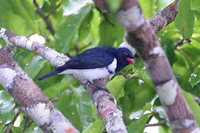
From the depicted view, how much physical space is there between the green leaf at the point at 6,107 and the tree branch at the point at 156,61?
1577 millimetres

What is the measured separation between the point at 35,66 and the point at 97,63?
0.40 meters

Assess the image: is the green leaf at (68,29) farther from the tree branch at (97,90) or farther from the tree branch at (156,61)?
the tree branch at (156,61)

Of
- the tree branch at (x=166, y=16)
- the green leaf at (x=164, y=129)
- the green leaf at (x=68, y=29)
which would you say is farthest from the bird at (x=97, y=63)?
the green leaf at (x=164, y=129)

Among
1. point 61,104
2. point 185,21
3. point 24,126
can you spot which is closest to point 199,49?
point 185,21

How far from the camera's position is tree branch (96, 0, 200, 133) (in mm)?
1195

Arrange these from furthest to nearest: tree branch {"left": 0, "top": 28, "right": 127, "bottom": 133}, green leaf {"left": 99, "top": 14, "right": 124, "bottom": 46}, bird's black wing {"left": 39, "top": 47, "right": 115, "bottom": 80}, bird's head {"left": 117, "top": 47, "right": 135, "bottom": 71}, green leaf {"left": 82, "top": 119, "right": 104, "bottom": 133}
A: green leaf {"left": 99, "top": 14, "right": 124, "bottom": 46}, bird's black wing {"left": 39, "top": 47, "right": 115, "bottom": 80}, bird's head {"left": 117, "top": 47, "right": 135, "bottom": 71}, green leaf {"left": 82, "top": 119, "right": 104, "bottom": 133}, tree branch {"left": 0, "top": 28, "right": 127, "bottom": 133}

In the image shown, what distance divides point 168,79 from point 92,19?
2.34 metres

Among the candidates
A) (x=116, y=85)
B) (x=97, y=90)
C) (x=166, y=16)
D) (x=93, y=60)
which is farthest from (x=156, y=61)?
(x=93, y=60)

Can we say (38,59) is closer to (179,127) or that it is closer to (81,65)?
(81,65)

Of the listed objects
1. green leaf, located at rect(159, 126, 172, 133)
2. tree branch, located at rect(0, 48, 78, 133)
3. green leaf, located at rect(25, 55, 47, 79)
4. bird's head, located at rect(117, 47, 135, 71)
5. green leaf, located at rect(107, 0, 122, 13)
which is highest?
green leaf, located at rect(107, 0, 122, 13)

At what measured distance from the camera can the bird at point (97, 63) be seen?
2947 mm

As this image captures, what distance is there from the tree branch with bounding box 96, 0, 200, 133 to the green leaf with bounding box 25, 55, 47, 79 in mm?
1721

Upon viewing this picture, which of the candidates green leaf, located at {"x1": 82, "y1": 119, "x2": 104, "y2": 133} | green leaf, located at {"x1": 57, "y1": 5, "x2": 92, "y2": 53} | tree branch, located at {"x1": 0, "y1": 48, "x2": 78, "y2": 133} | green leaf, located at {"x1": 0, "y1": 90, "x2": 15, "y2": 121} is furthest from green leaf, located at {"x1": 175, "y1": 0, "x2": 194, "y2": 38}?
green leaf, located at {"x1": 0, "y1": 90, "x2": 15, "y2": 121}

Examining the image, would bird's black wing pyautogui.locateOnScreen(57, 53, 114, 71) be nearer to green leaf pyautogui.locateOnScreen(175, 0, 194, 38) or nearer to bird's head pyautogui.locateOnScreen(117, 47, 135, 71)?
bird's head pyautogui.locateOnScreen(117, 47, 135, 71)
